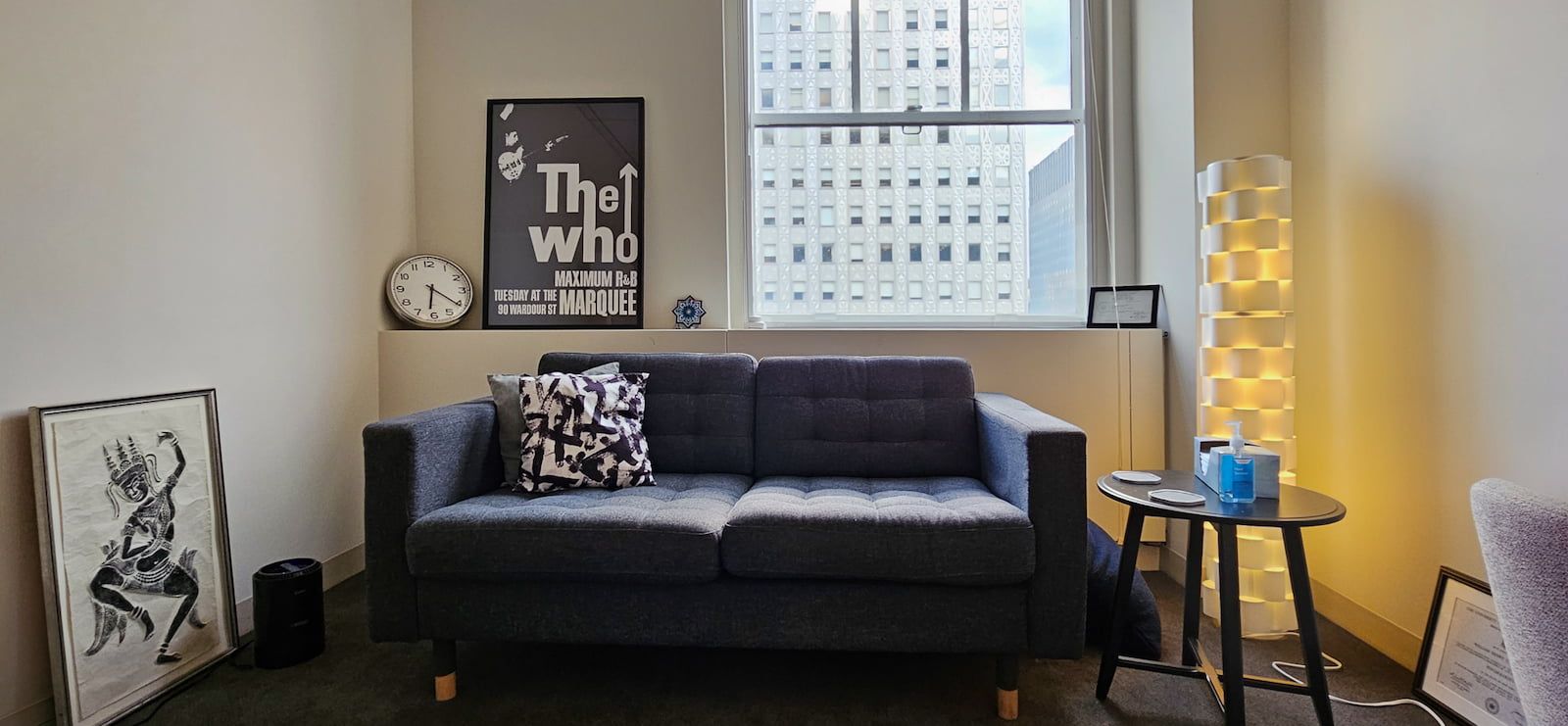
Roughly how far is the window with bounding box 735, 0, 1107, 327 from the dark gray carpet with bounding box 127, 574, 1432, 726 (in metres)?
1.61

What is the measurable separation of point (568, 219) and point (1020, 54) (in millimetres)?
2177

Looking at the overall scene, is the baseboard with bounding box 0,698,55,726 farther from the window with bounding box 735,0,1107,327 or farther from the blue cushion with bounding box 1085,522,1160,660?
the blue cushion with bounding box 1085,522,1160,660

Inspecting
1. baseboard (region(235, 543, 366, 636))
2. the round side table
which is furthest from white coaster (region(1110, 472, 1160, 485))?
baseboard (region(235, 543, 366, 636))

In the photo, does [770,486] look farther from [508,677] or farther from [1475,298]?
[1475,298]

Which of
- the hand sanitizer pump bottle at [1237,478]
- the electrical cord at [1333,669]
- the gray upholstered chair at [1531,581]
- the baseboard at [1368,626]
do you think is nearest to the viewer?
the gray upholstered chair at [1531,581]

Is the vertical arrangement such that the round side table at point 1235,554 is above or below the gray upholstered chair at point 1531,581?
below

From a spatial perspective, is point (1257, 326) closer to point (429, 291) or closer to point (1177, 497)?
point (1177, 497)

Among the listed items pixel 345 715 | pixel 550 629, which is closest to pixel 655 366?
pixel 550 629

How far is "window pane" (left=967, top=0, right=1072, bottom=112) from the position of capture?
10.2ft

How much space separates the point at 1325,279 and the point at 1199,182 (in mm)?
509

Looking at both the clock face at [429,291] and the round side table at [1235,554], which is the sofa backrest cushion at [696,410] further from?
the round side table at [1235,554]

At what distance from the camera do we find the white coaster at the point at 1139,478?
5.66 ft

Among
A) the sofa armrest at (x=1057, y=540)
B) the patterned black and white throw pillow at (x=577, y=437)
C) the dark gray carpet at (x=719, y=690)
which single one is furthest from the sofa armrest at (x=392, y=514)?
the sofa armrest at (x=1057, y=540)

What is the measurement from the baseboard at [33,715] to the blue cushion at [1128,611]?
2.64 meters
